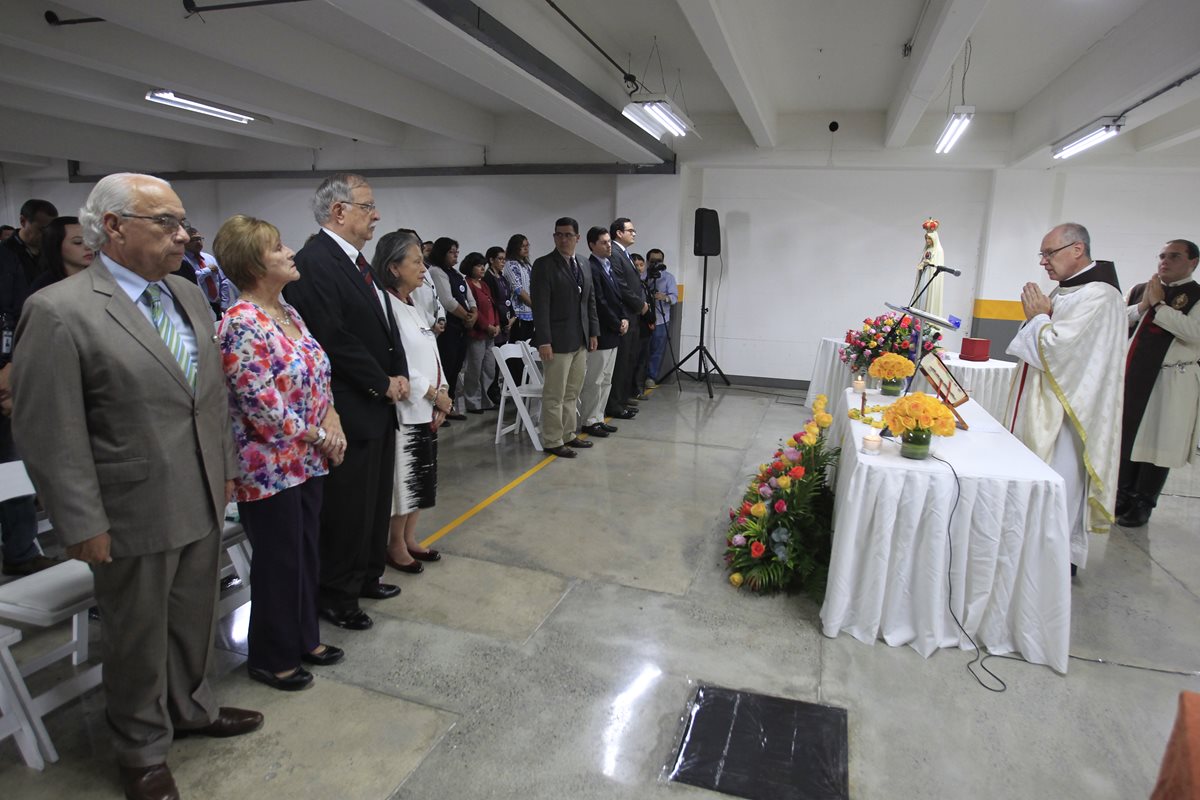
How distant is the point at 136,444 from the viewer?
1.59m

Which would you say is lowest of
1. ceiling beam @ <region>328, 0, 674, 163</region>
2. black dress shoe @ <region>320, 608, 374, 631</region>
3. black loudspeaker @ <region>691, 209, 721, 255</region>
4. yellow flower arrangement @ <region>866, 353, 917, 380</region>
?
black dress shoe @ <region>320, 608, 374, 631</region>

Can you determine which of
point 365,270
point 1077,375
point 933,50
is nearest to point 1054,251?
point 1077,375

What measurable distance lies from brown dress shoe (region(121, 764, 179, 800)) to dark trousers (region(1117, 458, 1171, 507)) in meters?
4.74

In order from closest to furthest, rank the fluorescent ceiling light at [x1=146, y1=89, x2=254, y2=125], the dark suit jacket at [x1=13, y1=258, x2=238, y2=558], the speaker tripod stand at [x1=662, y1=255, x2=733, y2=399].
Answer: the dark suit jacket at [x1=13, y1=258, x2=238, y2=558], the fluorescent ceiling light at [x1=146, y1=89, x2=254, y2=125], the speaker tripod stand at [x1=662, y1=255, x2=733, y2=399]

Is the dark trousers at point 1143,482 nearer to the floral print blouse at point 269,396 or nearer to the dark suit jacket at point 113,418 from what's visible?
the floral print blouse at point 269,396

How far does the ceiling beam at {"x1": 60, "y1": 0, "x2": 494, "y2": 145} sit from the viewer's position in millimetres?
3982

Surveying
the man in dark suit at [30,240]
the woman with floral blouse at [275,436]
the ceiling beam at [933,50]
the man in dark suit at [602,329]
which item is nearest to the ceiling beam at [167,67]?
the man in dark suit at [30,240]

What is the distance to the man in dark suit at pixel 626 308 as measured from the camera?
5648 mm

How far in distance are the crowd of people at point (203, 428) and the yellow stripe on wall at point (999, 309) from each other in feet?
22.7

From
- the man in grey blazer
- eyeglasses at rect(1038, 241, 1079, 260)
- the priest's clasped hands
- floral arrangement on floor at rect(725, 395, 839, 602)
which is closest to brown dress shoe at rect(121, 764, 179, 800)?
the man in grey blazer

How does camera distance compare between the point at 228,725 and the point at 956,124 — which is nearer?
the point at 228,725

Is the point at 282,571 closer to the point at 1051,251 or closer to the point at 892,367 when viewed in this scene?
the point at 892,367

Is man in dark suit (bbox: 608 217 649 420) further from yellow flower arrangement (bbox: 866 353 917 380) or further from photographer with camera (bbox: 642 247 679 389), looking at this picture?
yellow flower arrangement (bbox: 866 353 917 380)

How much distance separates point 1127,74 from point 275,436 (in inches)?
221
